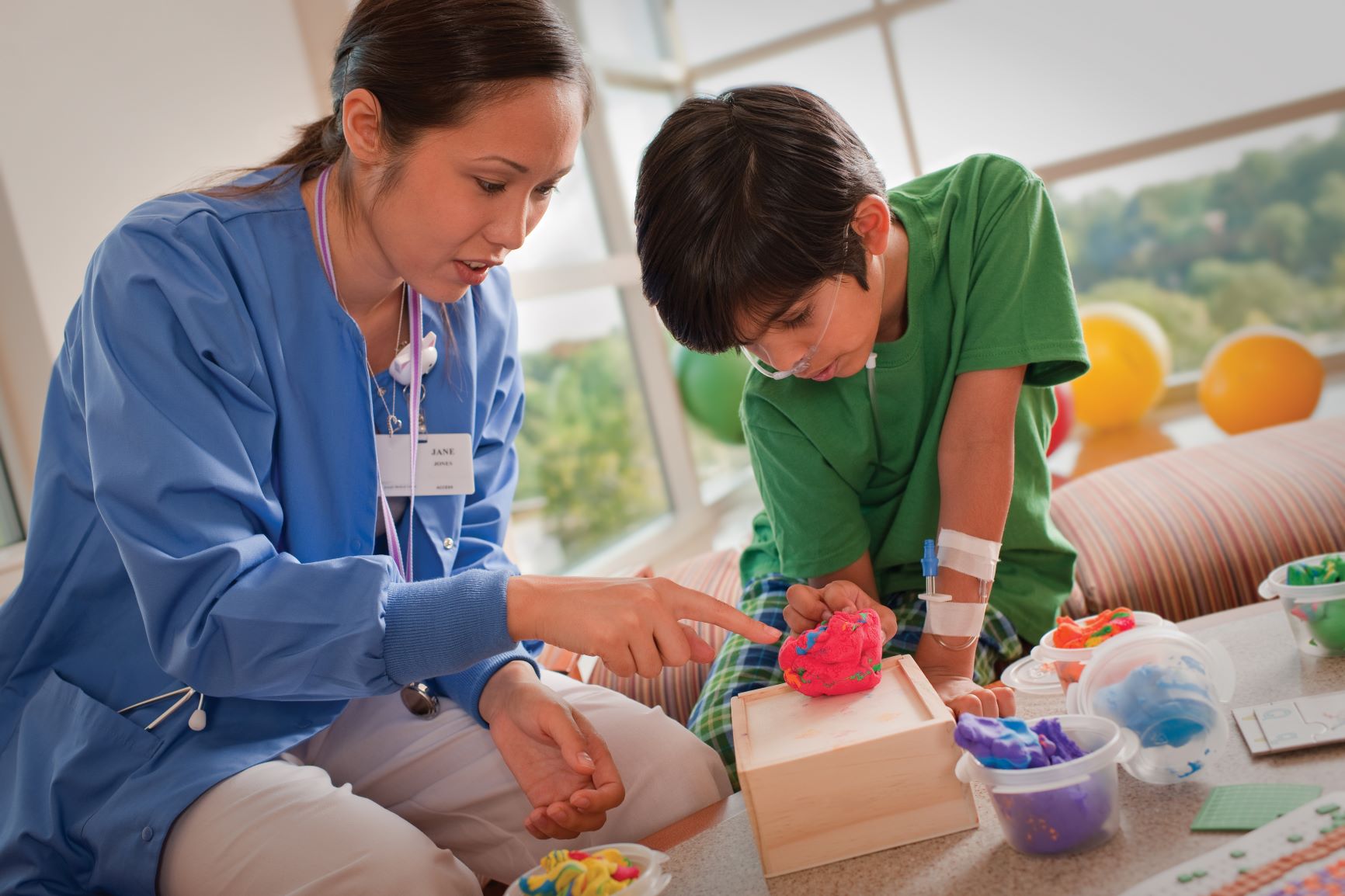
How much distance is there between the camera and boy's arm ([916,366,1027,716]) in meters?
1.47

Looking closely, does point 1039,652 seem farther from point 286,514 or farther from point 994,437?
point 286,514

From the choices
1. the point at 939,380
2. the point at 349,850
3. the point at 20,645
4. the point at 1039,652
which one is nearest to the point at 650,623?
the point at 349,850

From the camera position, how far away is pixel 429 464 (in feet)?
5.27

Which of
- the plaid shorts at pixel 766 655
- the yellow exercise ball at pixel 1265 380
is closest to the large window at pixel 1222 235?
the yellow exercise ball at pixel 1265 380

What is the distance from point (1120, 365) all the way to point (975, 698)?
3021 mm

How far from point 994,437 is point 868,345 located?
0.67ft

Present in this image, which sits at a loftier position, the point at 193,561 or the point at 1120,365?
the point at 193,561

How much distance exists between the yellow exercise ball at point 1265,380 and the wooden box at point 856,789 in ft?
9.37

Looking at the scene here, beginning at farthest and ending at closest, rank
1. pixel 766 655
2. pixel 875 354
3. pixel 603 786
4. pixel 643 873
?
pixel 766 655, pixel 875 354, pixel 603 786, pixel 643 873

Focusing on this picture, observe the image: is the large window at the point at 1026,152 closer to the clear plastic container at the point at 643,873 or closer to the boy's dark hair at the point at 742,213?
the boy's dark hair at the point at 742,213

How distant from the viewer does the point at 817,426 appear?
64.2 inches

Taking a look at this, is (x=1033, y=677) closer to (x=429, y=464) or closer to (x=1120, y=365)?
(x=429, y=464)

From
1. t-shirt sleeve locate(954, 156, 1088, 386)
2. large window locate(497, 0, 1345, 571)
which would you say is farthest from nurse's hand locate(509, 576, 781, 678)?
large window locate(497, 0, 1345, 571)

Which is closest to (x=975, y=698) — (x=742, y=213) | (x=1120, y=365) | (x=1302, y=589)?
(x=1302, y=589)
